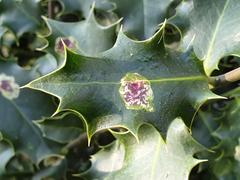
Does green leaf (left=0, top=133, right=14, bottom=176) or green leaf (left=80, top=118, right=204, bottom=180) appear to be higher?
green leaf (left=80, top=118, right=204, bottom=180)

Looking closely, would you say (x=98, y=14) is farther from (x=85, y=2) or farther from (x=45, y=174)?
(x=45, y=174)

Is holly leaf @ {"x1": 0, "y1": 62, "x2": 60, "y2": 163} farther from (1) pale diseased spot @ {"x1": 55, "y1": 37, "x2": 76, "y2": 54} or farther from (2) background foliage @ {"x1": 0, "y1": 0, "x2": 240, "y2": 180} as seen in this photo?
(1) pale diseased spot @ {"x1": 55, "y1": 37, "x2": 76, "y2": 54}

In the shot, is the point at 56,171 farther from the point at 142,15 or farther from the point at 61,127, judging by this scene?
the point at 142,15

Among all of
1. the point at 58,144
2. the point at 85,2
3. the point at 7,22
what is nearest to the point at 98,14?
the point at 85,2

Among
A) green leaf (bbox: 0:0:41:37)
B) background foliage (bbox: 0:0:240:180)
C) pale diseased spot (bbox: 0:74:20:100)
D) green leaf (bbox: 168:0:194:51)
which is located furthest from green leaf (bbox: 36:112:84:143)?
green leaf (bbox: 168:0:194:51)

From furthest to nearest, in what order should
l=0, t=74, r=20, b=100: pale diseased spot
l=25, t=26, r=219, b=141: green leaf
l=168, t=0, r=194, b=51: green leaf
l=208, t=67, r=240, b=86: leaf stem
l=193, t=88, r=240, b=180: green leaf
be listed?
l=0, t=74, r=20, b=100: pale diseased spot → l=193, t=88, r=240, b=180: green leaf → l=168, t=0, r=194, b=51: green leaf → l=208, t=67, r=240, b=86: leaf stem → l=25, t=26, r=219, b=141: green leaf

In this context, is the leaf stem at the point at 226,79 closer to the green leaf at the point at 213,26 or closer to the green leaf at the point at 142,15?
the green leaf at the point at 213,26
